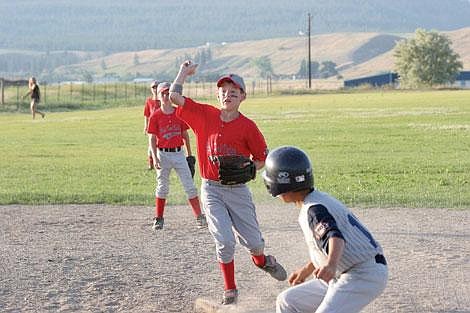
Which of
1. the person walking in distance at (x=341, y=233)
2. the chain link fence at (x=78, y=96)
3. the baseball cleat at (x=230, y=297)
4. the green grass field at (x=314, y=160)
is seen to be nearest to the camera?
the person walking in distance at (x=341, y=233)

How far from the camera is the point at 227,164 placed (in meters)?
7.39

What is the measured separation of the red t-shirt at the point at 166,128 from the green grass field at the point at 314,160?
2783 mm

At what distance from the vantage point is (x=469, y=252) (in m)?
9.16

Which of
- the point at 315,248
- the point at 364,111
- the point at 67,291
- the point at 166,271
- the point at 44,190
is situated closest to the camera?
the point at 315,248

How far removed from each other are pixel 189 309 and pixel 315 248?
2.37 m

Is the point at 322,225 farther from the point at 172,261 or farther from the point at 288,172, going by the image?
the point at 172,261

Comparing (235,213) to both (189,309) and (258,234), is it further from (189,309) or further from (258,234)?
(189,309)

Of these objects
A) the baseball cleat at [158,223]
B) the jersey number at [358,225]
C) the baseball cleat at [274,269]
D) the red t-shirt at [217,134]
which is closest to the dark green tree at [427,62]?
the baseball cleat at [158,223]

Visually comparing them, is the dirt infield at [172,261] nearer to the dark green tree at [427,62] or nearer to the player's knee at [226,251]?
the player's knee at [226,251]

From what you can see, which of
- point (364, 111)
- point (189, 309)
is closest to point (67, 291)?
point (189, 309)

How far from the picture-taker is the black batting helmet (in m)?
5.16

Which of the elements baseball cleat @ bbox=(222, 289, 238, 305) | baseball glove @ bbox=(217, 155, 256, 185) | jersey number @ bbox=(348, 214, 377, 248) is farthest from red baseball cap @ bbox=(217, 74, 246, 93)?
jersey number @ bbox=(348, 214, 377, 248)

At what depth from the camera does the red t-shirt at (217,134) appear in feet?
24.4

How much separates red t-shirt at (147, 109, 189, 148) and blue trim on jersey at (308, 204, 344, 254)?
236 inches
